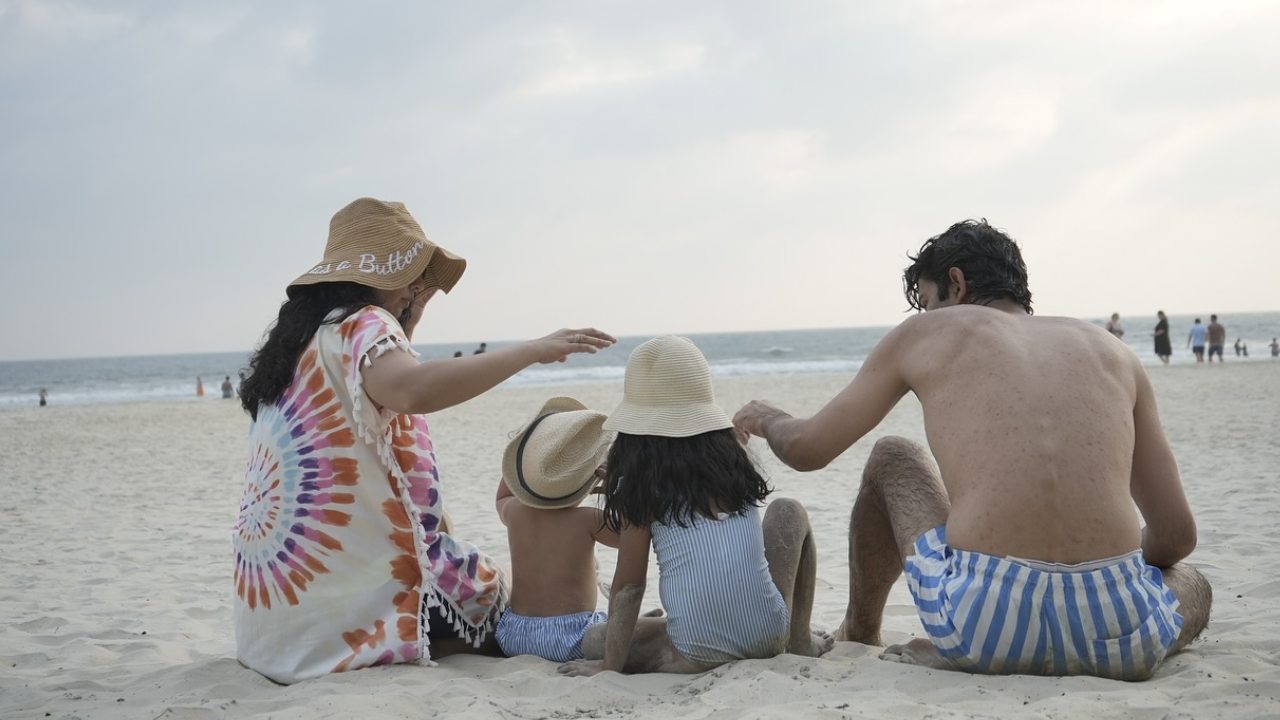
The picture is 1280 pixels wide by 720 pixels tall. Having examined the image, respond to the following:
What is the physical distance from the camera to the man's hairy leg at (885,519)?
2.81 meters

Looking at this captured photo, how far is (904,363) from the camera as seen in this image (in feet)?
8.74

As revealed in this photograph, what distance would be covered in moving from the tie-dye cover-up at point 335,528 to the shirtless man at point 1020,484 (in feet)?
4.05

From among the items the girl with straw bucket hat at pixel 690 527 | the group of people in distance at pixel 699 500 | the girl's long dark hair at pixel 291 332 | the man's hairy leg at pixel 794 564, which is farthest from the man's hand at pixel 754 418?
the girl's long dark hair at pixel 291 332

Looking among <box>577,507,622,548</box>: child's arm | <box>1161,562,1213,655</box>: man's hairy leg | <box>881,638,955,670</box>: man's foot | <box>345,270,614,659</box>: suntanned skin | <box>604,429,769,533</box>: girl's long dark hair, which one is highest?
<box>345,270,614,659</box>: suntanned skin

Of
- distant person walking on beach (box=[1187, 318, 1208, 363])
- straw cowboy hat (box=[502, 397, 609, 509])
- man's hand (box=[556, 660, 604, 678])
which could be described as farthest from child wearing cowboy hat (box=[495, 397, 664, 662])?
distant person walking on beach (box=[1187, 318, 1208, 363])

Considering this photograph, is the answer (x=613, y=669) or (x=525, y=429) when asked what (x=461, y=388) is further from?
(x=613, y=669)

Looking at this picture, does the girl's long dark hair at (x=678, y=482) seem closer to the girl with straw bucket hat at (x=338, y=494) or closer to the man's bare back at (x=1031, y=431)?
the girl with straw bucket hat at (x=338, y=494)

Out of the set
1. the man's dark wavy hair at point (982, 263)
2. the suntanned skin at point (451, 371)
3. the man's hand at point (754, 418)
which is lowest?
the man's hand at point (754, 418)

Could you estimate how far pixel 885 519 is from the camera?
3.07m

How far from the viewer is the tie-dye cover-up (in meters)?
2.96

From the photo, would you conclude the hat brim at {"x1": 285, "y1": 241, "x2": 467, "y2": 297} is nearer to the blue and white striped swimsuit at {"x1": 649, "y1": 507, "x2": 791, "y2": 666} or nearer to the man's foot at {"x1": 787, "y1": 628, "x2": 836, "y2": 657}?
the blue and white striped swimsuit at {"x1": 649, "y1": 507, "x2": 791, "y2": 666}

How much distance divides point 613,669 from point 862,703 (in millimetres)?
843

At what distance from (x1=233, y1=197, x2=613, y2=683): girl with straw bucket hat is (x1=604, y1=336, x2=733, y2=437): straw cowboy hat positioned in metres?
0.19

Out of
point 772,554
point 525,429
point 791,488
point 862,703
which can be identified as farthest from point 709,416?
point 791,488
